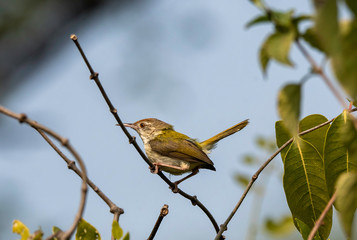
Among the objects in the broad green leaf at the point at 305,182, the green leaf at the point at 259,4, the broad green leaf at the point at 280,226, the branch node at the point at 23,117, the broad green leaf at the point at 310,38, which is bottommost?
the broad green leaf at the point at 280,226

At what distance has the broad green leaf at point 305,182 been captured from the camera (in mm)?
2965

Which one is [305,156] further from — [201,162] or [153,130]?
[153,130]

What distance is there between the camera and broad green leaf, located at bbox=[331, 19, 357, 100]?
1133 mm

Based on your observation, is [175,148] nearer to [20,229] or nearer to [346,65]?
[20,229]

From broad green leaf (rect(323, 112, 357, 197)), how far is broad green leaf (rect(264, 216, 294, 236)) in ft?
6.06

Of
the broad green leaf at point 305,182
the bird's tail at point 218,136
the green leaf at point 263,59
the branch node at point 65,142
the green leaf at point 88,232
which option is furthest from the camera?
the bird's tail at point 218,136

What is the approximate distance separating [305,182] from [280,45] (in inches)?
69.4

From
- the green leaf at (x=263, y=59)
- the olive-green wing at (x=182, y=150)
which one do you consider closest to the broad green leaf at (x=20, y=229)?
the green leaf at (x=263, y=59)

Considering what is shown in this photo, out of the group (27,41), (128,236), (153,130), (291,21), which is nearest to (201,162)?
(153,130)

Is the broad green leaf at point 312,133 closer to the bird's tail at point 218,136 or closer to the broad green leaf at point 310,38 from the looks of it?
the broad green leaf at point 310,38

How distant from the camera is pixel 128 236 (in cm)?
227

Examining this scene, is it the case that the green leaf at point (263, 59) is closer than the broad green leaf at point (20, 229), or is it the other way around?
the green leaf at point (263, 59)

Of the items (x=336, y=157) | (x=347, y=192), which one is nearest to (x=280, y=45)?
(x=347, y=192)

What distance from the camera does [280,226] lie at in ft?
14.6
